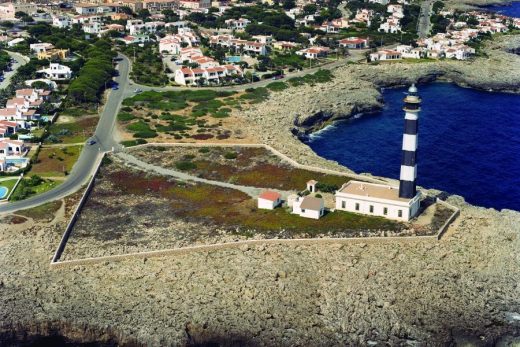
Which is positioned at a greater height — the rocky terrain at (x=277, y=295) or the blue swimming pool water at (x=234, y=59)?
the blue swimming pool water at (x=234, y=59)

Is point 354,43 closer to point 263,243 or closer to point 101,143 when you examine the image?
point 101,143

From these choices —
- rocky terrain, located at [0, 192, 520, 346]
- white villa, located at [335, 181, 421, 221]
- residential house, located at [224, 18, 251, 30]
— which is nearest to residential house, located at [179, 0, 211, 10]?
residential house, located at [224, 18, 251, 30]

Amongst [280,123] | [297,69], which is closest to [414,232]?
[280,123]

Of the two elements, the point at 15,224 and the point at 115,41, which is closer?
the point at 15,224

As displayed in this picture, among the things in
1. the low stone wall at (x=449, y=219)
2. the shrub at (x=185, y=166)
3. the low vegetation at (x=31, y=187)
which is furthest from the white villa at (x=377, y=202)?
the low vegetation at (x=31, y=187)

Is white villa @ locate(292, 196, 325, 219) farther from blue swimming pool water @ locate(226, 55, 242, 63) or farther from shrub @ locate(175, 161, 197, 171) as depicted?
blue swimming pool water @ locate(226, 55, 242, 63)

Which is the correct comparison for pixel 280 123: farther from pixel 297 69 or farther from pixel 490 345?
pixel 490 345

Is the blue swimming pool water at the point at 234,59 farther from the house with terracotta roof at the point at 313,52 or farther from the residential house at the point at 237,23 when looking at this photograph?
the residential house at the point at 237,23
